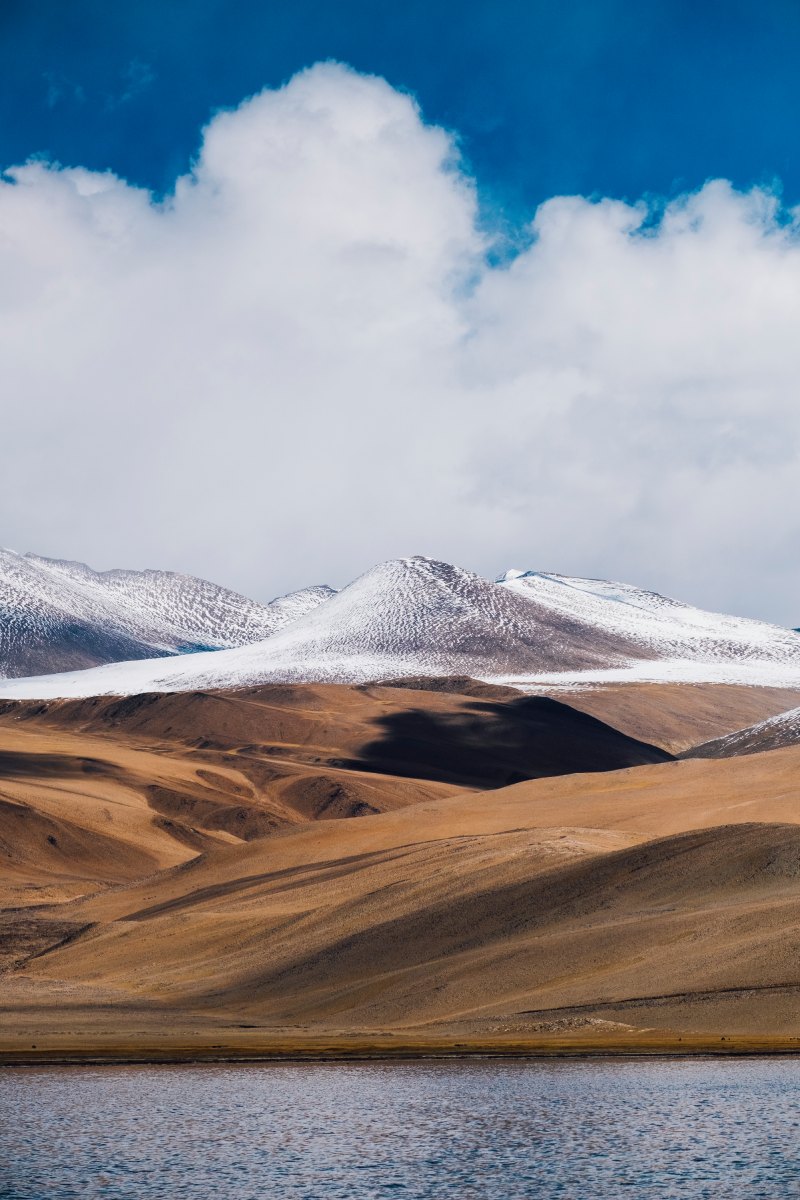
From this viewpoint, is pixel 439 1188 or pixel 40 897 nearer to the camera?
pixel 439 1188

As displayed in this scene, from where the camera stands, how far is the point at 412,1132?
28422 millimetres

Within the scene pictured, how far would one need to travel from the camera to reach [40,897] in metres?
102

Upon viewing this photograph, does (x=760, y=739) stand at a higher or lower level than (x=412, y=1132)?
higher

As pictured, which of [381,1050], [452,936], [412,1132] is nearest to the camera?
[412,1132]

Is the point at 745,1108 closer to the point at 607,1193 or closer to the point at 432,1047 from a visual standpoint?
the point at 607,1193

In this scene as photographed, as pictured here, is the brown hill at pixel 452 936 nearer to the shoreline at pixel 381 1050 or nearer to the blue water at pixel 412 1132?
the shoreline at pixel 381 1050

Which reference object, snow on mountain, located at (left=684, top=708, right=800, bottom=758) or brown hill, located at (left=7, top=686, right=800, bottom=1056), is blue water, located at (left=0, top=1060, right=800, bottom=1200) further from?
snow on mountain, located at (left=684, top=708, right=800, bottom=758)

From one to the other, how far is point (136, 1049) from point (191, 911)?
34.8 m

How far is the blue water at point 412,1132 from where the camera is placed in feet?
80.5

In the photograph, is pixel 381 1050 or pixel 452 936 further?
pixel 452 936

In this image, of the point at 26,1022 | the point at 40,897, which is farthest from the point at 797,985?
the point at 40,897

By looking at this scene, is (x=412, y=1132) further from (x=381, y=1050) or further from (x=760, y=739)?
(x=760, y=739)

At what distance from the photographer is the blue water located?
24531 millimetres

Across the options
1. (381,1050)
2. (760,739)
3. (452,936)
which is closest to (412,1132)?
(381,1050)
